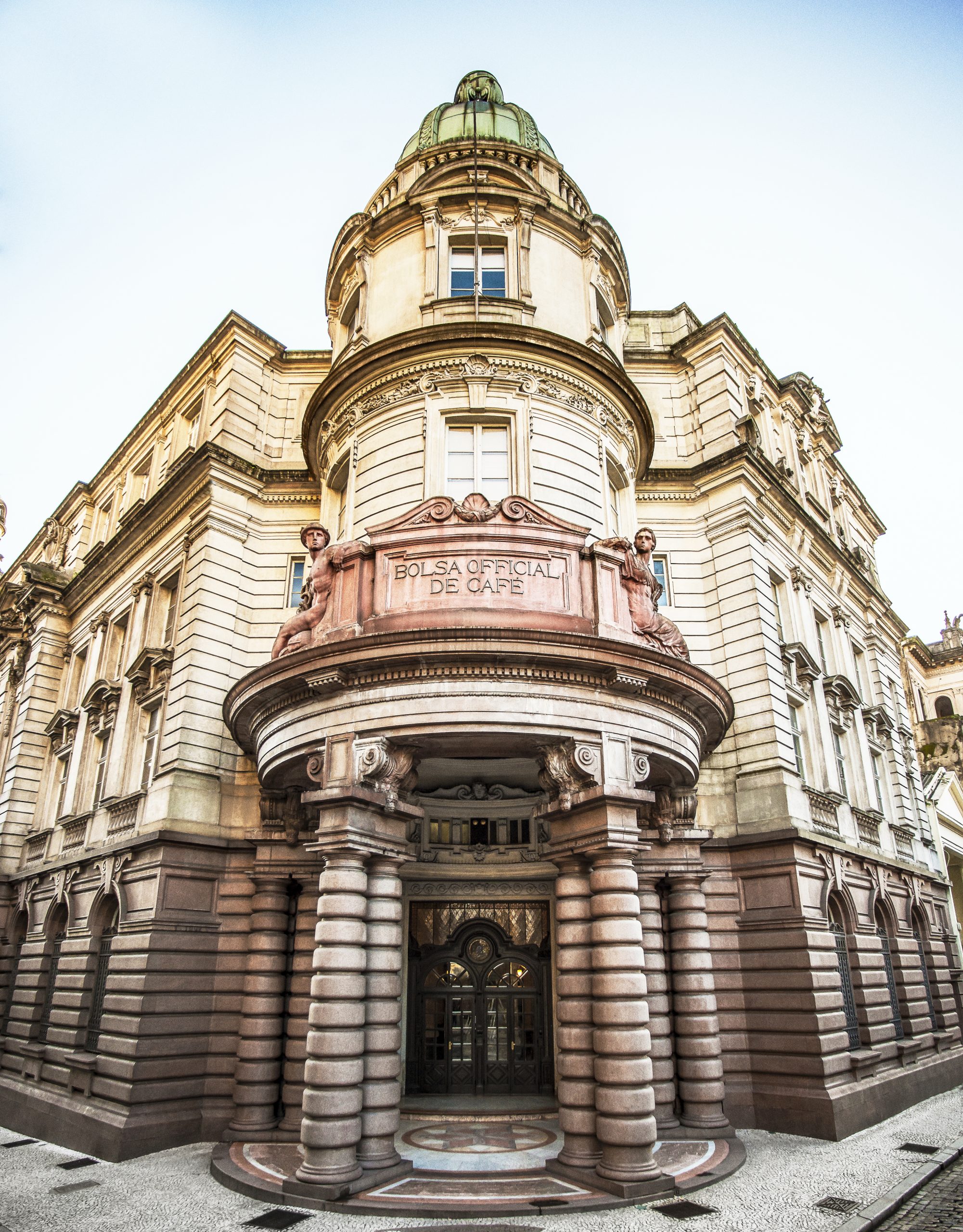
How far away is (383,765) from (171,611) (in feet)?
37.0

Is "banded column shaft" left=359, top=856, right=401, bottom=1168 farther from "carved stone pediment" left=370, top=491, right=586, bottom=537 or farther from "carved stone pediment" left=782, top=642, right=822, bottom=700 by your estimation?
"carved stone pediment" left=782, top=642, right=822, bottom=700

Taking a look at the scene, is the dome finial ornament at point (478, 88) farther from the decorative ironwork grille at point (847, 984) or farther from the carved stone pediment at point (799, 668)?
the decorative ironwork grille at point (847, 984)

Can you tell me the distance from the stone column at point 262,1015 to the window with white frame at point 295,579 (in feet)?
22.2

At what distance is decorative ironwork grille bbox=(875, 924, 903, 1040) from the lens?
63.8 feet

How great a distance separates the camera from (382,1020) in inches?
468

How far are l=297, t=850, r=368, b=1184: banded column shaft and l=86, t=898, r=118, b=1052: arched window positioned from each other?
760cm

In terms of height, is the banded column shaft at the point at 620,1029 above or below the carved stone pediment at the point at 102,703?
below

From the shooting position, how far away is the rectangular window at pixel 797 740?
19053 millimetres

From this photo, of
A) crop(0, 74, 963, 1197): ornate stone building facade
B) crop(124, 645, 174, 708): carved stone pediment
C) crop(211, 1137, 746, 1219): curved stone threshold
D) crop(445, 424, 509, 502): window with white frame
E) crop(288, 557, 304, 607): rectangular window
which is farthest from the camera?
crop(288, 557, 304, 607): rectangular window

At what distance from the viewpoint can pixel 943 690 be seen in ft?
170

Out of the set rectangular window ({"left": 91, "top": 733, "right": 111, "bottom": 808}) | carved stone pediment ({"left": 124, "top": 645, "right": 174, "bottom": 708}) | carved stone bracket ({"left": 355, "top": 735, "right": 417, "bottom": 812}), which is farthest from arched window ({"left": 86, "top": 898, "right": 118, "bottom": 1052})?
carved stone bracket ({"left": 355, "top": 735, "right": 417, "bottom": 812})

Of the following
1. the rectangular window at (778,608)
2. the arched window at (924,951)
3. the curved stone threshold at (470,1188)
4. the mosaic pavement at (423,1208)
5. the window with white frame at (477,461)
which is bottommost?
the mosaic pavement at (423,1208)

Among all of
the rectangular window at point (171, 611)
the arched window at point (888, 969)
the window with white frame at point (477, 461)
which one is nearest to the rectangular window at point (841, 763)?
the arched window at point (888, 969)

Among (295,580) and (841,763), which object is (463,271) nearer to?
(295,580)
